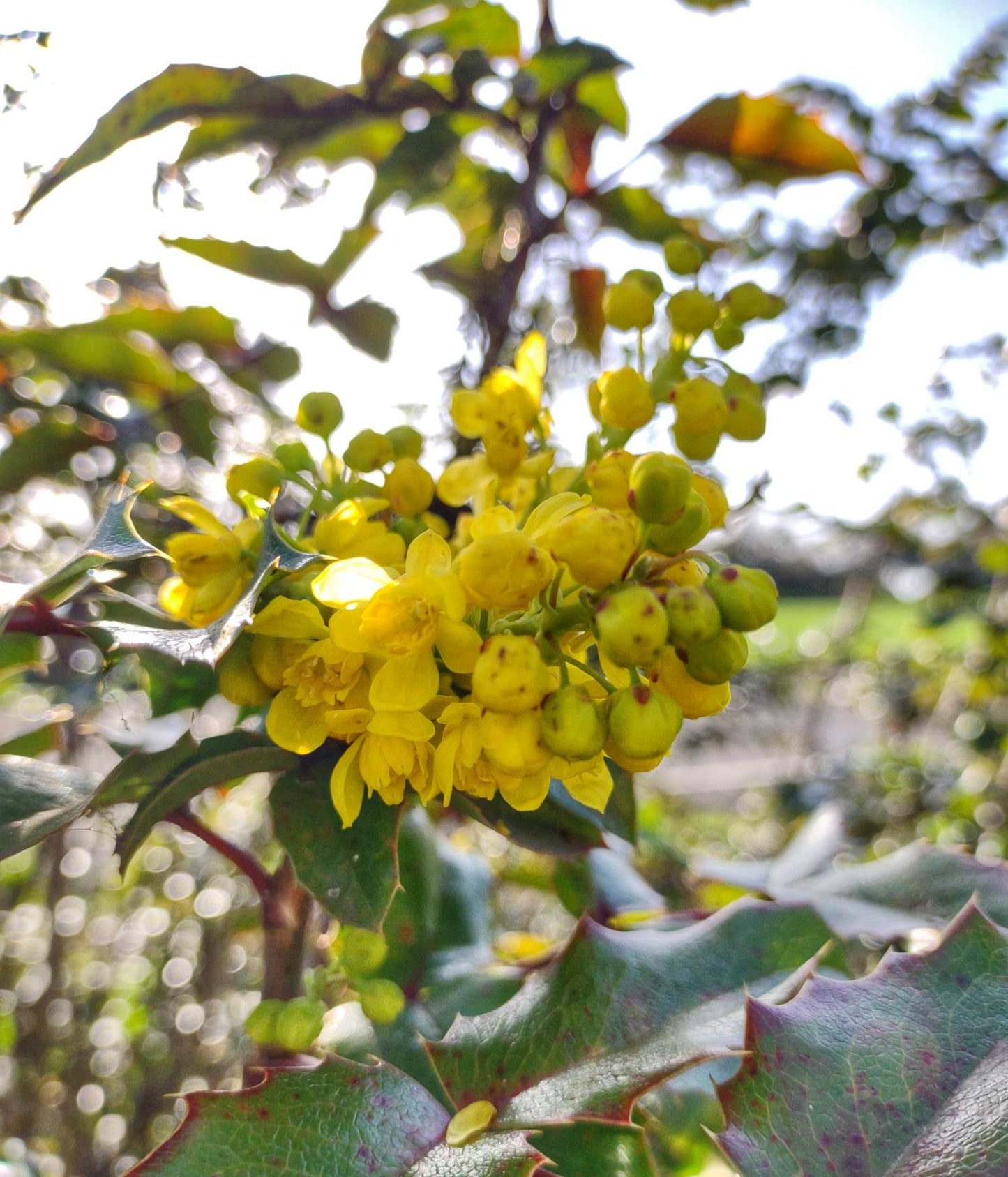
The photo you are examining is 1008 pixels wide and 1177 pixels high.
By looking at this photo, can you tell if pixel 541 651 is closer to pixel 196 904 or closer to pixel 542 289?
pixel 542 289

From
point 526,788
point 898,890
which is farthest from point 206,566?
point 898,890

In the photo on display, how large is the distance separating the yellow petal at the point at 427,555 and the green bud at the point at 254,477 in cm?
18

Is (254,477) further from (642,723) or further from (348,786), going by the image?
(642,723)

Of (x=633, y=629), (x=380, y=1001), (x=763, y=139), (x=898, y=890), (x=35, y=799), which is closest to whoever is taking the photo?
(x=633, y=629)

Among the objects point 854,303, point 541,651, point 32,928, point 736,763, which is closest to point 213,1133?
point 541,651

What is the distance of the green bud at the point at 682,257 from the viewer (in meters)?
0.78

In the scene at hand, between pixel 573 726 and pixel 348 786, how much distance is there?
16 centimetres

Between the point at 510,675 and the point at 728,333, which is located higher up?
the point at 728,333

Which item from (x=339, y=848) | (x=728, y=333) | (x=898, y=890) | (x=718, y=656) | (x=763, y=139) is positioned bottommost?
(x=898, y=890)

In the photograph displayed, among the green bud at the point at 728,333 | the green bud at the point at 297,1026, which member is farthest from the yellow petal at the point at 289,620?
the green bud at the point at 728,333

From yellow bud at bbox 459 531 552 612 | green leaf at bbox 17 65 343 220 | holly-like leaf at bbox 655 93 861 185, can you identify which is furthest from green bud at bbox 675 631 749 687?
holly-like leaf at bbox 655 93 861 185

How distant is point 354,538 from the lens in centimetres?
64

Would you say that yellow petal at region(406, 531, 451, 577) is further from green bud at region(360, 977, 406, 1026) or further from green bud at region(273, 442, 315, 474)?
green bud at region(360, 977, 406, 1026)

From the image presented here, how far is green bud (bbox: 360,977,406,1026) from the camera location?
707 millimetres
